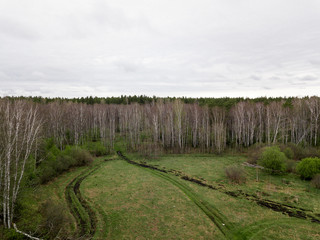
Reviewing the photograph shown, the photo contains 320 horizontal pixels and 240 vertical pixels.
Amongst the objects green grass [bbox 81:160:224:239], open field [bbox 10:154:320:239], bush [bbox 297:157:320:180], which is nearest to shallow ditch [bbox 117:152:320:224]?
open field [bbox 10:154:320:239]

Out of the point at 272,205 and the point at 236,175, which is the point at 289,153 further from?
the point at 272,205

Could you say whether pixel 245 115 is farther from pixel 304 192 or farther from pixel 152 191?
pixel 152 191

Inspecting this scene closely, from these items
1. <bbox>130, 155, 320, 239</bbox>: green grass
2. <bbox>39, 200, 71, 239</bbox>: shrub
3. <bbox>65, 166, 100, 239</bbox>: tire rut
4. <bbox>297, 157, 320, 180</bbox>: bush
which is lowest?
<bbox>65, 166, 100, 239</bbox>: tire rut

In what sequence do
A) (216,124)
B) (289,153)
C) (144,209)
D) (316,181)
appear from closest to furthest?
(144,209)
(316,181)
(289,153)
(216,124)

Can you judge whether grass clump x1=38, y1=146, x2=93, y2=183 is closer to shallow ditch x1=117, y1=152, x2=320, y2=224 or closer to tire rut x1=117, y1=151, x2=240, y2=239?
tire rut x1=117, y1=151, x2=240, y2=239

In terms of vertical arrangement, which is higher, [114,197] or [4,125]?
[4,125]

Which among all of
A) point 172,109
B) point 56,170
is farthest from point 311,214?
point 172,109

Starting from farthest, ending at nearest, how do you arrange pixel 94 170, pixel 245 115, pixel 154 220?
pixel 245 115
pixel 94 170
pixel 154 220

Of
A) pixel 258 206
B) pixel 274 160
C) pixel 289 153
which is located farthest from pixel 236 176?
pixel 289 153
